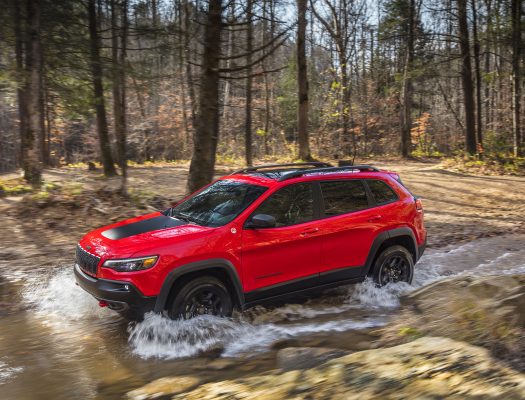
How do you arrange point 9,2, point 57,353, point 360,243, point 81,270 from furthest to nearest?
1. point 9,2
2. point 360,243
3. point 81,270
4. point 57,353

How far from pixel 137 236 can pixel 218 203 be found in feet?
3.94

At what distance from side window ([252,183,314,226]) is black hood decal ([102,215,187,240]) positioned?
3.43ft

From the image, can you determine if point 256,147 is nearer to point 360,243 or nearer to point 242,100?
point 242,100

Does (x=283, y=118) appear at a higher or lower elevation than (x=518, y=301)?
higher

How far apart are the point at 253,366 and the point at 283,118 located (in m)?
35.6

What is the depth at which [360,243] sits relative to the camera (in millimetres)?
6590

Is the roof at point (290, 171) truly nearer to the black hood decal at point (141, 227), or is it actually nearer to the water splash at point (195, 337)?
the black hood decal at point (141, 227)

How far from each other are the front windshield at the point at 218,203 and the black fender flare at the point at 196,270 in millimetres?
495

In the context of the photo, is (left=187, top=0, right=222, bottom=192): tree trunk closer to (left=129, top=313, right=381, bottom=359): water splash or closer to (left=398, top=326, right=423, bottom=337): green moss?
(left=129, top=313, right=381, bottom=359): water splash

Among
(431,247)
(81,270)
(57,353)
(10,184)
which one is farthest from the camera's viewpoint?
(10,184)

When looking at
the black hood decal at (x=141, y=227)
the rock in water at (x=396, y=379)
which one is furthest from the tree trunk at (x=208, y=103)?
the rock in water at (x=396, y=379)

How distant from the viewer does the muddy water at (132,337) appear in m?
4.67

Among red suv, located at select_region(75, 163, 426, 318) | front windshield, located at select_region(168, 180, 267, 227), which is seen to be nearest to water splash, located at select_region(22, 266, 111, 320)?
red suv, located at select_region(75, 163, 426, 318)

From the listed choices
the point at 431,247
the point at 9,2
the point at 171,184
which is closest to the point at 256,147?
the point at 171,184
